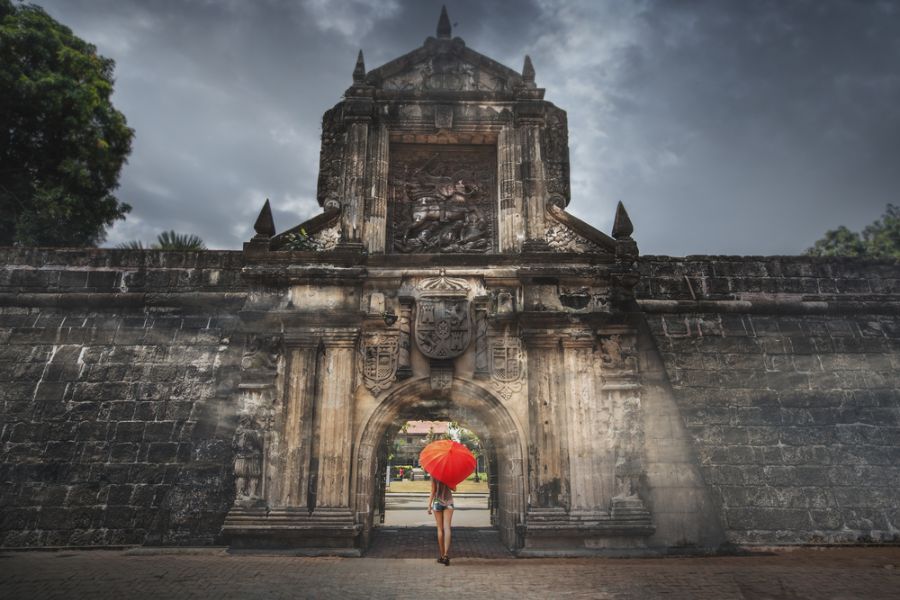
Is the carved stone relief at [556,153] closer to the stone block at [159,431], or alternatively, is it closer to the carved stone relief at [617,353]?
the carved stone relief at [617,353]

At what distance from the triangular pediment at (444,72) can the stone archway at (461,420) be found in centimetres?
547

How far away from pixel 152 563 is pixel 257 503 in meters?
1.38

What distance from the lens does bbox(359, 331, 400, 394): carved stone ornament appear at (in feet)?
26.7

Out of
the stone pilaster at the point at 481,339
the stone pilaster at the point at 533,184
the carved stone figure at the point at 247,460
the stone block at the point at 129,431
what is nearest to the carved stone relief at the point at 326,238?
the stone pilaster at the point at 481,339

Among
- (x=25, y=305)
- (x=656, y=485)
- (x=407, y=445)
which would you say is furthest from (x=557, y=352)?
(x=407, y=445)

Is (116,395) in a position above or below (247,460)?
above

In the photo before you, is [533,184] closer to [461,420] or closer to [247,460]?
[461,420]

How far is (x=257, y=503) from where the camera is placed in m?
7.53

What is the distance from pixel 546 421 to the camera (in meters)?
7.90

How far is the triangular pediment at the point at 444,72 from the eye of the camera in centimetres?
989

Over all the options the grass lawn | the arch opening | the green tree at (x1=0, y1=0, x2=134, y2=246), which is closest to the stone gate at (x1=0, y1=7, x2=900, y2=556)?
the arch opening

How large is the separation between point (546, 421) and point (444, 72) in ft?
21.5

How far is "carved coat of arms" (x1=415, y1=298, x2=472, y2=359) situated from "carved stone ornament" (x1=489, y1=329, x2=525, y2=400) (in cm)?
47

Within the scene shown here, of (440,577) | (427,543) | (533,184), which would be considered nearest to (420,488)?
(427,543)
